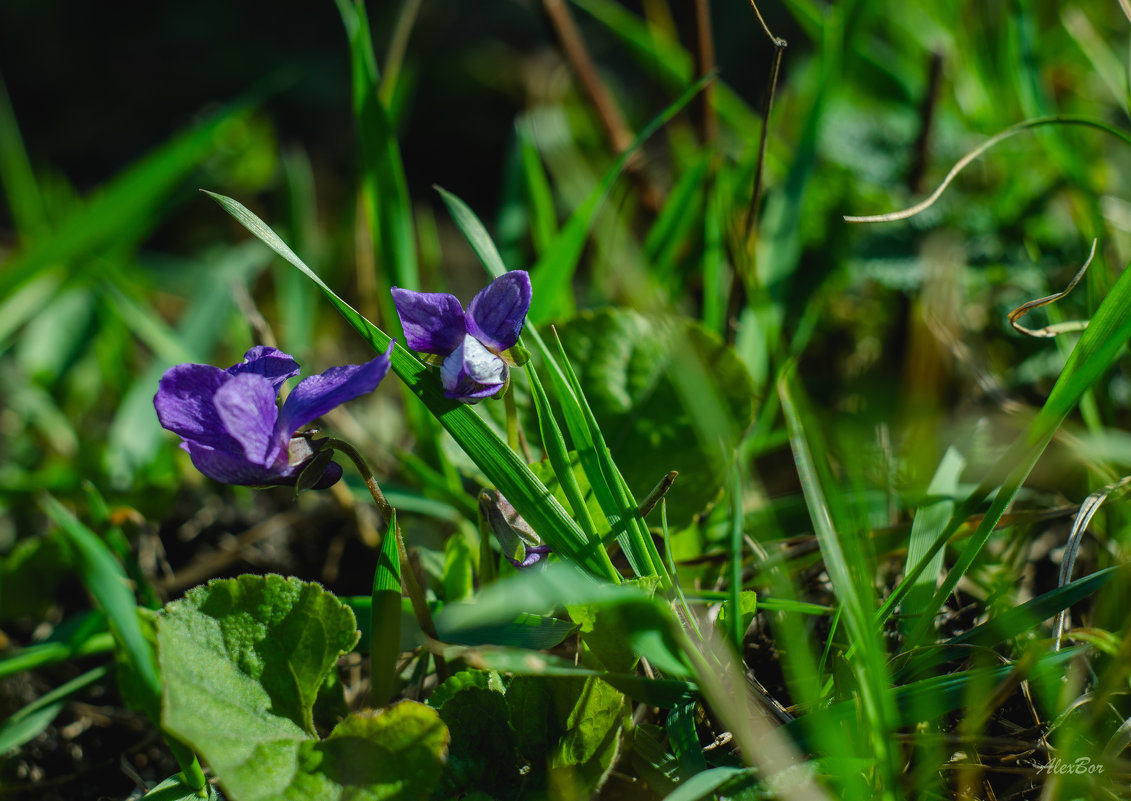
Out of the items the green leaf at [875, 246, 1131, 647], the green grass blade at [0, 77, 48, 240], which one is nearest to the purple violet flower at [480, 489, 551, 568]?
the green leaf at [875, 246, 1131, 647]

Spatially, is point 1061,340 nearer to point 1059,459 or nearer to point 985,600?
point 1059,459

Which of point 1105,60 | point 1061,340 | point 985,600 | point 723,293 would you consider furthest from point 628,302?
point 1105,60

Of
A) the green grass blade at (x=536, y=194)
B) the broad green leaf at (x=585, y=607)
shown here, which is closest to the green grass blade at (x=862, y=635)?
the broad green leaf at (x=585, y=607)

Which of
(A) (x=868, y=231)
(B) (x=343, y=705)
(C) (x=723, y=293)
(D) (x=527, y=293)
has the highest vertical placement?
(D) (x=527, y=293)

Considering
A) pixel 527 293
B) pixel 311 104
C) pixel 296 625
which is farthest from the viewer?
pixel 311 104

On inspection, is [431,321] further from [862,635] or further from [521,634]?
[862,635]

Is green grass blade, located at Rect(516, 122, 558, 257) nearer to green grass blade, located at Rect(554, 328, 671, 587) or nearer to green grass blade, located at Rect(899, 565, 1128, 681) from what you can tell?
green grass blade, located at Rect(554, 328, 671, 587)
